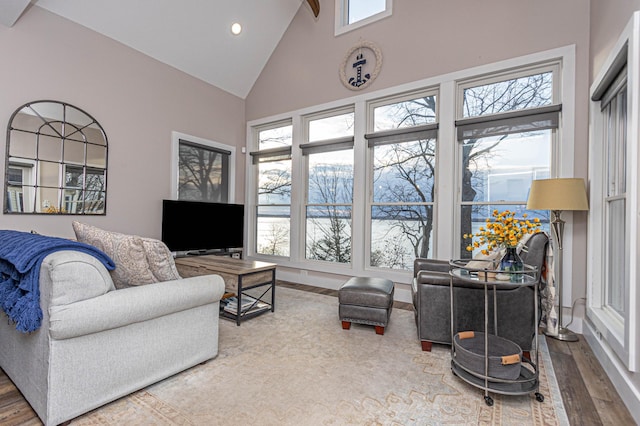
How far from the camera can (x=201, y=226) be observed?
461 centimetres

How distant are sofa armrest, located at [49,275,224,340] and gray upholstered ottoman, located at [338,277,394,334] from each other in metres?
1.21

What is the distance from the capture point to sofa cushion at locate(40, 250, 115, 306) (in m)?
1.45

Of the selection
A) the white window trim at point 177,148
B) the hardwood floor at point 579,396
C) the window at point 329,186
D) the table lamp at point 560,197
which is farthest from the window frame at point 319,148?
the hardwood floor at point 579,396

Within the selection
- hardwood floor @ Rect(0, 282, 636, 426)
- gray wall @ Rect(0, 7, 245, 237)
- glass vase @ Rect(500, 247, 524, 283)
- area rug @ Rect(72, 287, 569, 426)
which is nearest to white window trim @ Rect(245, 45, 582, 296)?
hardwood floor @ Rect(0, 282, 636, 426)

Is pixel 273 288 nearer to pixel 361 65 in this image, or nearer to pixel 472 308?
pixel 472 308

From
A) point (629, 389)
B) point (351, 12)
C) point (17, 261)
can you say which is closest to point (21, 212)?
point (17, 261)

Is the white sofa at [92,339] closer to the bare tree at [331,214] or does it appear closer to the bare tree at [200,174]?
the bare tree at [331,214]

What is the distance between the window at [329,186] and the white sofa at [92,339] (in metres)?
2.78

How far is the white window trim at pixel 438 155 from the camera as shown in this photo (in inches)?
118

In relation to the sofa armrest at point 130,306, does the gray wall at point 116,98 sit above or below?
above

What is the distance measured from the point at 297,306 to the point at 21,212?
3055 millimetres

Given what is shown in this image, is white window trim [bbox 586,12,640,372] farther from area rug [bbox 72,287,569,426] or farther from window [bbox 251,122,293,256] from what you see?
window [bbox 251,122,293,256]

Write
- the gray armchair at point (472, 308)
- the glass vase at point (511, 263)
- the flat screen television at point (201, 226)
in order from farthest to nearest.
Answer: the flat screen television at point (201, 226) < the gray armchair at point (472, 308) < the glass vase at point (511, 263)

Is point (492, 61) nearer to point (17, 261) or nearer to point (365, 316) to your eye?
point (365, 316)
